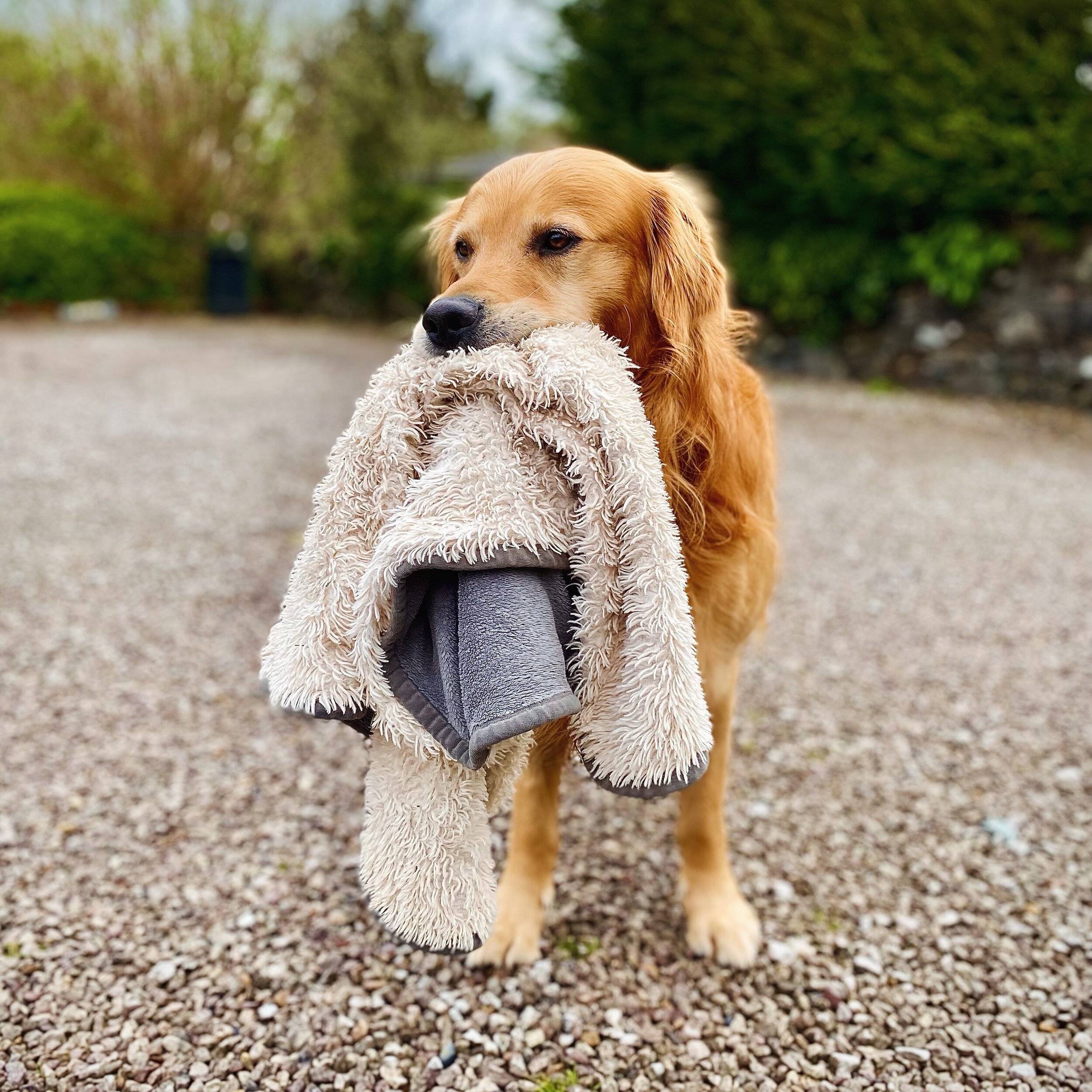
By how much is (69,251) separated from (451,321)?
692 inches

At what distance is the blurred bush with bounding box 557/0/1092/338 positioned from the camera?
8.71 metres

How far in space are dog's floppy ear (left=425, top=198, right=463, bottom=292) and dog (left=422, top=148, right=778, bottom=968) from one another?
14 millimetres

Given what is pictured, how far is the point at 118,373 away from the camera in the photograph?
35.7 ft

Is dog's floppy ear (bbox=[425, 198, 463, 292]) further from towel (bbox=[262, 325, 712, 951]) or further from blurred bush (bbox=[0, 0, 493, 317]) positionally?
blurred bush (bbox=[0, 0, 493, 317])

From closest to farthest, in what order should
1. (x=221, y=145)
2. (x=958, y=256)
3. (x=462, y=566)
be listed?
(x=462, y=566), (x=958, y=256), (x=221, y=145)

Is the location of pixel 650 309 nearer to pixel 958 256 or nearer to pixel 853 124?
pixel 958 256

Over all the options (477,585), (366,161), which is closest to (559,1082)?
(477,585)

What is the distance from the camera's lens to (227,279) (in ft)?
Result: 62.6

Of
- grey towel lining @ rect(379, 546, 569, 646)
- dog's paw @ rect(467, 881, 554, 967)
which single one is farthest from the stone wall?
grey towel lining @ rect(379, 546, 569, 646)

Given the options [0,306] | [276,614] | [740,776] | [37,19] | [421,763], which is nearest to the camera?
[421,763]

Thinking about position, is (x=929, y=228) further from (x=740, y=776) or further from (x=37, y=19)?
(x=37, y=19)

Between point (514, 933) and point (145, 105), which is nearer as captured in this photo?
point (514, 933)

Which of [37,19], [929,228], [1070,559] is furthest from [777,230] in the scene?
[37,19]

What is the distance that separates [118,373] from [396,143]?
26.5ft
